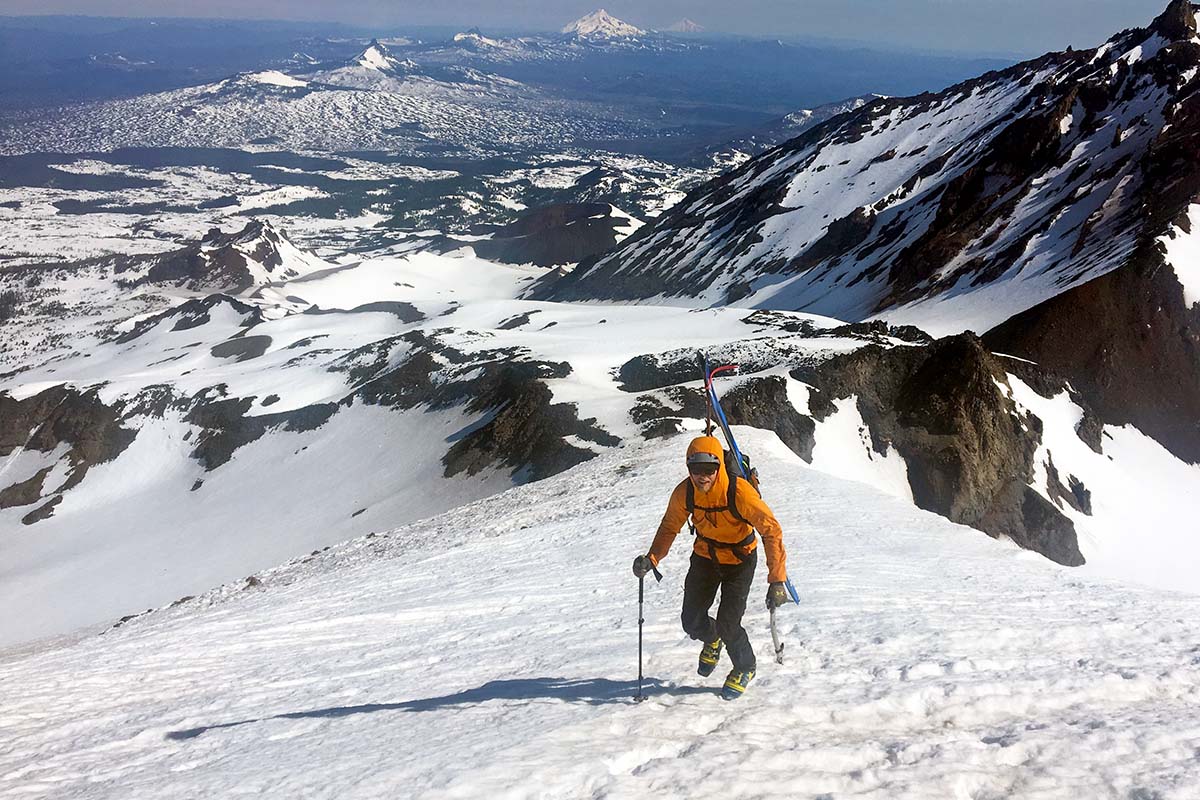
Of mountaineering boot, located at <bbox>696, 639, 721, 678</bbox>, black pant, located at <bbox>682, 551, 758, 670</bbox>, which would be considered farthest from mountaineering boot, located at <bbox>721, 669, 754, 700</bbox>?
mountaineering boot, located at <bbox>696, 639, 721, 678</bbox>

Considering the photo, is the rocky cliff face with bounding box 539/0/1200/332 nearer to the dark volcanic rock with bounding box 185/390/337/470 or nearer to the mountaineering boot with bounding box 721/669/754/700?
the dark volcanic rock with bounding box 185/390/337/470

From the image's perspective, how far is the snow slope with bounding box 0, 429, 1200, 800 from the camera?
6.70 m

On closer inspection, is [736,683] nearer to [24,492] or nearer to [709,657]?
[709,657]

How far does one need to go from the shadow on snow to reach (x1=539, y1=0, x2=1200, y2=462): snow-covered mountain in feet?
193

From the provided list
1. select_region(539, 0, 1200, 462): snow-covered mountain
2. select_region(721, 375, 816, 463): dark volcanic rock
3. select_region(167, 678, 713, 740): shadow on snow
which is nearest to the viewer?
select_region(167, 678, 713, 740): shadow on snow

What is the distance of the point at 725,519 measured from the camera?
8.45 m

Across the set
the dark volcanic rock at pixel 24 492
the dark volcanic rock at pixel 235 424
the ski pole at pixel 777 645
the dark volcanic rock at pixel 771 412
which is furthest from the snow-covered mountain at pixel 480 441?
the ski pole at pixel 777 645

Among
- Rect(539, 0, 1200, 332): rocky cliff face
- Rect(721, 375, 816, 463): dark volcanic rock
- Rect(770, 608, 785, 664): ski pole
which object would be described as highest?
Rect(539, 0, 1200, 332): rocky cliff face

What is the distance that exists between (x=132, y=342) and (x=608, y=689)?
15106cm

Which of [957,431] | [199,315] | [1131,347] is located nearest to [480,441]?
[957,431]

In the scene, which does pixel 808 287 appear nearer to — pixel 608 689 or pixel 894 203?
pixel 894 203

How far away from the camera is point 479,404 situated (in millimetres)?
53781

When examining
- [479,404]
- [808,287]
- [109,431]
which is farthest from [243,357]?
[808,287]

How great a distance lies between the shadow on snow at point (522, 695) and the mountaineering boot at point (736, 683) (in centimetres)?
35
